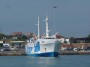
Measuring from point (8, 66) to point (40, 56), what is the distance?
→ 42909 mm

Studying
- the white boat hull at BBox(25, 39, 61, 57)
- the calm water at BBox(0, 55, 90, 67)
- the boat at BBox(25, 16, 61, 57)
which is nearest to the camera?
the calm water at BBox(0, 55, 90, 67)

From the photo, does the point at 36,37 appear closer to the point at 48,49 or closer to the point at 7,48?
the point at 48,49

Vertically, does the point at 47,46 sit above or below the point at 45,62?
above

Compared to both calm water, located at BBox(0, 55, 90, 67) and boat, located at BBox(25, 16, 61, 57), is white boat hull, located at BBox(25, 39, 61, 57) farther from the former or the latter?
calm water, located at BBox(0, 55, 90, 67)

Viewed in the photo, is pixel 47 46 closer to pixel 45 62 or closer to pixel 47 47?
pixel 47 47

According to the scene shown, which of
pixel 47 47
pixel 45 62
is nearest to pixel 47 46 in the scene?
pixel 47 47

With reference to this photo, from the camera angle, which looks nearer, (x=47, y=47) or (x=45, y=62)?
(x=45, y=62)

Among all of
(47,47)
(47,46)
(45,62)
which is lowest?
(45,62)

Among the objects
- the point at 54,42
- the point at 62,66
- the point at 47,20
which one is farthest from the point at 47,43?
the point at 62,66

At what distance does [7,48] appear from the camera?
198 metres

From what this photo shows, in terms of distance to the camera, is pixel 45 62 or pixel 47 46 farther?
pixel 47 46

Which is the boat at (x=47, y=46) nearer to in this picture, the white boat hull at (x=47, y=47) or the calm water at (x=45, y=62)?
the white boat hull at (x=47, y=47)

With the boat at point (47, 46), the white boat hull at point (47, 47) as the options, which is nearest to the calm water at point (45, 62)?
the white boat hull at point (47, 47)

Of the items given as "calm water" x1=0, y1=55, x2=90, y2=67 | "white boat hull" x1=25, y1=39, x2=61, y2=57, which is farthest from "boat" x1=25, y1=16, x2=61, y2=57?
"calm water" x1=0, y1=55, x2=90, y2=67
